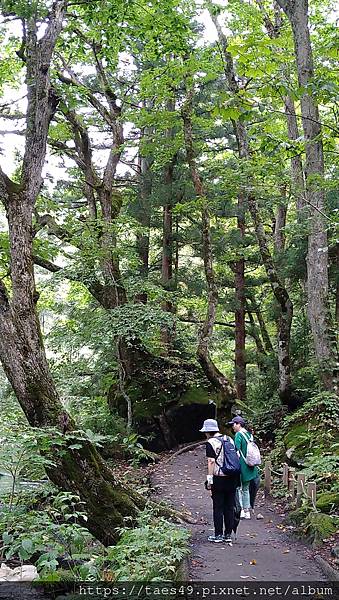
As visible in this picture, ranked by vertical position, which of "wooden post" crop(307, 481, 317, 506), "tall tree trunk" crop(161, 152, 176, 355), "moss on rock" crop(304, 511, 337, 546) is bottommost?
"moss on rock" crop(304, 511, 337, 546)

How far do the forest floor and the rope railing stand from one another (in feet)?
1.22

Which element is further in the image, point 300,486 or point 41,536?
point 300,486

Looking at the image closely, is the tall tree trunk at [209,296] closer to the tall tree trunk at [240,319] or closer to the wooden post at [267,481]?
the tall tree trunk at [240,319]

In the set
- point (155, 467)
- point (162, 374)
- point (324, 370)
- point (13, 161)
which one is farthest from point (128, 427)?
point (13, 161)

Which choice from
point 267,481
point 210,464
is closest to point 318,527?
point 210,464

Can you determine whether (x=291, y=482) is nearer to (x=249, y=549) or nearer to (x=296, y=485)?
(x=296, y=485)

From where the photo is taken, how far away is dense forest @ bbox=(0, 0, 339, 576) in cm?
691

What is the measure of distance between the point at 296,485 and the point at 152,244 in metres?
13.8

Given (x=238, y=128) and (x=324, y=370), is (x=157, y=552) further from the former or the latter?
(x=238, y=128)

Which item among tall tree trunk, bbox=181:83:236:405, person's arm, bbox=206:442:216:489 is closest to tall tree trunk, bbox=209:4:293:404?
tall tree trunk, bbox=181:83:236:405

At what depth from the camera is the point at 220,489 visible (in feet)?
24.1

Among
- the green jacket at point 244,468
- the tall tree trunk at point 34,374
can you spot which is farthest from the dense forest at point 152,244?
the green jacket at point 244,468

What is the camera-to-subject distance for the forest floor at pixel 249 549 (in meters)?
6.12

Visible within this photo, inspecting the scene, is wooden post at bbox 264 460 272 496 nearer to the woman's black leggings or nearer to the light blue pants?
the light blue pants
